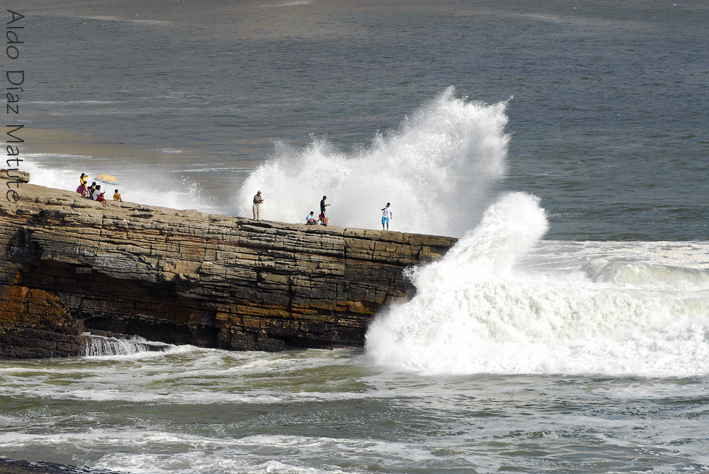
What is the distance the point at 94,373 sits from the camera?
46.8 feet

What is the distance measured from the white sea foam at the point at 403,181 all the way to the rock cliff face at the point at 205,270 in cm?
591

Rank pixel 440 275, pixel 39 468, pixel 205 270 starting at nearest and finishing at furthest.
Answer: pixel 39 468
pixel 205 270
pixel 440 275

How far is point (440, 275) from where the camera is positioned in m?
15.5

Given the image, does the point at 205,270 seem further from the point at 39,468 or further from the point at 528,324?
the point at 528,324

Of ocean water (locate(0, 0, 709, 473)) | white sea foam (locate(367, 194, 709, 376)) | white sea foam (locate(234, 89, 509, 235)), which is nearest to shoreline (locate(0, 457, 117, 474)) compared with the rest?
ocean water (locate(0, 0, 709, 473))

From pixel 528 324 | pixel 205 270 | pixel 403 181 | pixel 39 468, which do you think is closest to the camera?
pixel 39 468

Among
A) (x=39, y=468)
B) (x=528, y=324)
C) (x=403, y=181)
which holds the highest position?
(x=403, y=181)

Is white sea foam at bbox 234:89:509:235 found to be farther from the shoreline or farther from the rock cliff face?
the shoreline

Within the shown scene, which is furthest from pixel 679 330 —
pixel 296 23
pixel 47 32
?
pixel 47 32

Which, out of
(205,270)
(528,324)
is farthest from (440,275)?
(205,270)

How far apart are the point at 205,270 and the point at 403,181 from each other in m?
10.1

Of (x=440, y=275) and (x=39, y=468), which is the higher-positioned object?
(x=440, y=275)

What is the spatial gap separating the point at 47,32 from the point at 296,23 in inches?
1307

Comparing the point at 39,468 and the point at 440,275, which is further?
the point at 440,275
